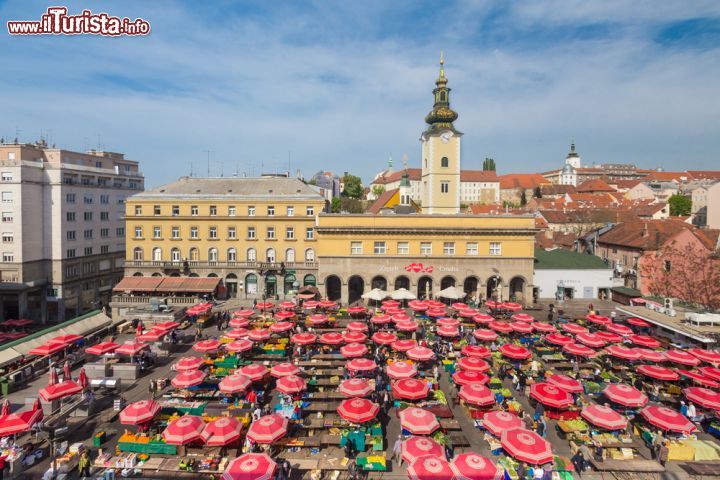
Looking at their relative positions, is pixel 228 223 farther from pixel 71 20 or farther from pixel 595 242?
pixel 595 242

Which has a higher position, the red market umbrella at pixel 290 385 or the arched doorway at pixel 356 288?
the arched doorway at pixel 356 288

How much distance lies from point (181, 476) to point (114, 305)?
34677mm

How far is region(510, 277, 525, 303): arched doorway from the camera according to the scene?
4619 centimetres

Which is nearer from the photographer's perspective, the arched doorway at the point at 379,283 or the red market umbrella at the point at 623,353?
the red market umbrella at the point at 623,353

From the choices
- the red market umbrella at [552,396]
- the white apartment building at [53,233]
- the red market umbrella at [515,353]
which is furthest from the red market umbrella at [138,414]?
the white apartment building at [53,233]

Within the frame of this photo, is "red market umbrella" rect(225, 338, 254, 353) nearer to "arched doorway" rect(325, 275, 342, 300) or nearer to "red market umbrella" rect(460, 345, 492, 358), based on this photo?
"red market umbrella" rect(460, 345, 492, 358)

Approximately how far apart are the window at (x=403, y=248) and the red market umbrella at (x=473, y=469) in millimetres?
31094

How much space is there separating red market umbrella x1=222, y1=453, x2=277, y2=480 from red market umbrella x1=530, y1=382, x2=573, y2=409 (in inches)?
501

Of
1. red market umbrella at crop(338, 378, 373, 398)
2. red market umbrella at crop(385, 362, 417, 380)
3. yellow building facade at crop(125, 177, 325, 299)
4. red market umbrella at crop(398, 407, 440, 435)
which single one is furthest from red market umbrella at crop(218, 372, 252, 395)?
yellow building facade at crop(125, 177, 325, 299)

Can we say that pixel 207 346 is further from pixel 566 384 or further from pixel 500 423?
pixel 566 384

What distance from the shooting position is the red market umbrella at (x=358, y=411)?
17.8 meters

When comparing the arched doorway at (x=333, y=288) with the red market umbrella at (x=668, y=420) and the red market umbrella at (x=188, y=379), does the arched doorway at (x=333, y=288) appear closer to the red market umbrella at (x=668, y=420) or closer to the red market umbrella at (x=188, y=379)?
the red market umbrella at (x=188, y=379)

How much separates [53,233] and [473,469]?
58.5 m

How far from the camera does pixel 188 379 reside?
71.6ft
